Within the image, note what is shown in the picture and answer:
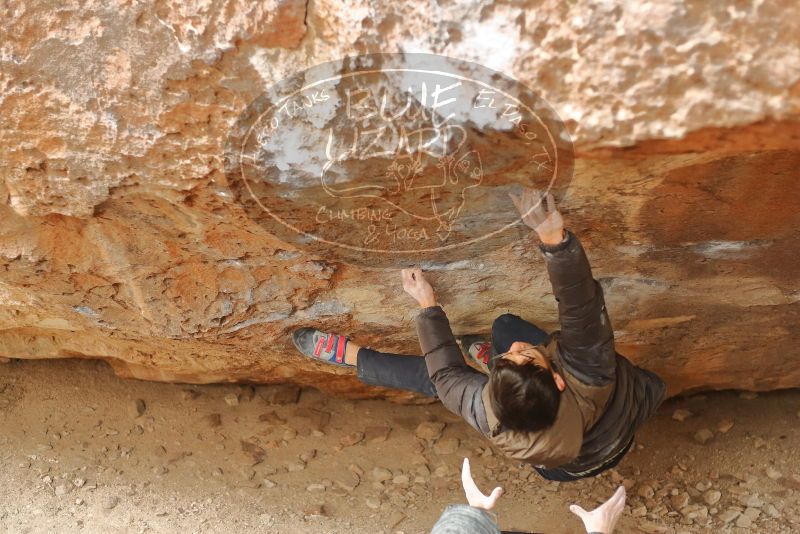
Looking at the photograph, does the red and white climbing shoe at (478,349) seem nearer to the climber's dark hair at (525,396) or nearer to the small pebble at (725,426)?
the climber's dark hair at (525,396)

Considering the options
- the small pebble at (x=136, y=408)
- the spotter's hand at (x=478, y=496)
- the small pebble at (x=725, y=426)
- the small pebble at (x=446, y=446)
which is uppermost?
the spotter's hand at (x=478, y=496)

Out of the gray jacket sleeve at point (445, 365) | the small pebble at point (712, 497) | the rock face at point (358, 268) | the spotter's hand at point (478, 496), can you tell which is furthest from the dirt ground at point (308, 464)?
the gray jacket sleeve at point (445, 365)

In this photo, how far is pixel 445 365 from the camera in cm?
211

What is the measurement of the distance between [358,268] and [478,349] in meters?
0.51

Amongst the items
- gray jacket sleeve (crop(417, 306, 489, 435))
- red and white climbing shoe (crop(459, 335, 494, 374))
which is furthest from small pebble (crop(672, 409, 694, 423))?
gray jacket sleeve (crop(417, 306, 489, 435))

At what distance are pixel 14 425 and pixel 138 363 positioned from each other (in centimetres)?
58

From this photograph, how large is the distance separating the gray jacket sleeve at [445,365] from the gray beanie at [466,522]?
24 cm

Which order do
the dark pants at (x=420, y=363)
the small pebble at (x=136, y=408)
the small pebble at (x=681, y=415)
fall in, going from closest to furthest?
1. the dark pants at (x=420, y=363)
2. the small pebble at (x=681, y=415)
3. the small pebble at (x=136, y=408)

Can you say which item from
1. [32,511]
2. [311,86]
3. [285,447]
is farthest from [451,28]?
[32,511]

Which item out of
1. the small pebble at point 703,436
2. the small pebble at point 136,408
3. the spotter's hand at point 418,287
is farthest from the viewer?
the small pebble at point 136,408

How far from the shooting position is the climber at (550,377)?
181 cm

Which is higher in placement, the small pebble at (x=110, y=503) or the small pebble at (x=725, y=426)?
the small pebble at (x=725, y=426)

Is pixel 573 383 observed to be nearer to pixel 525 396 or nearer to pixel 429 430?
pixel 525 396

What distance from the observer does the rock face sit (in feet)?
4.63
